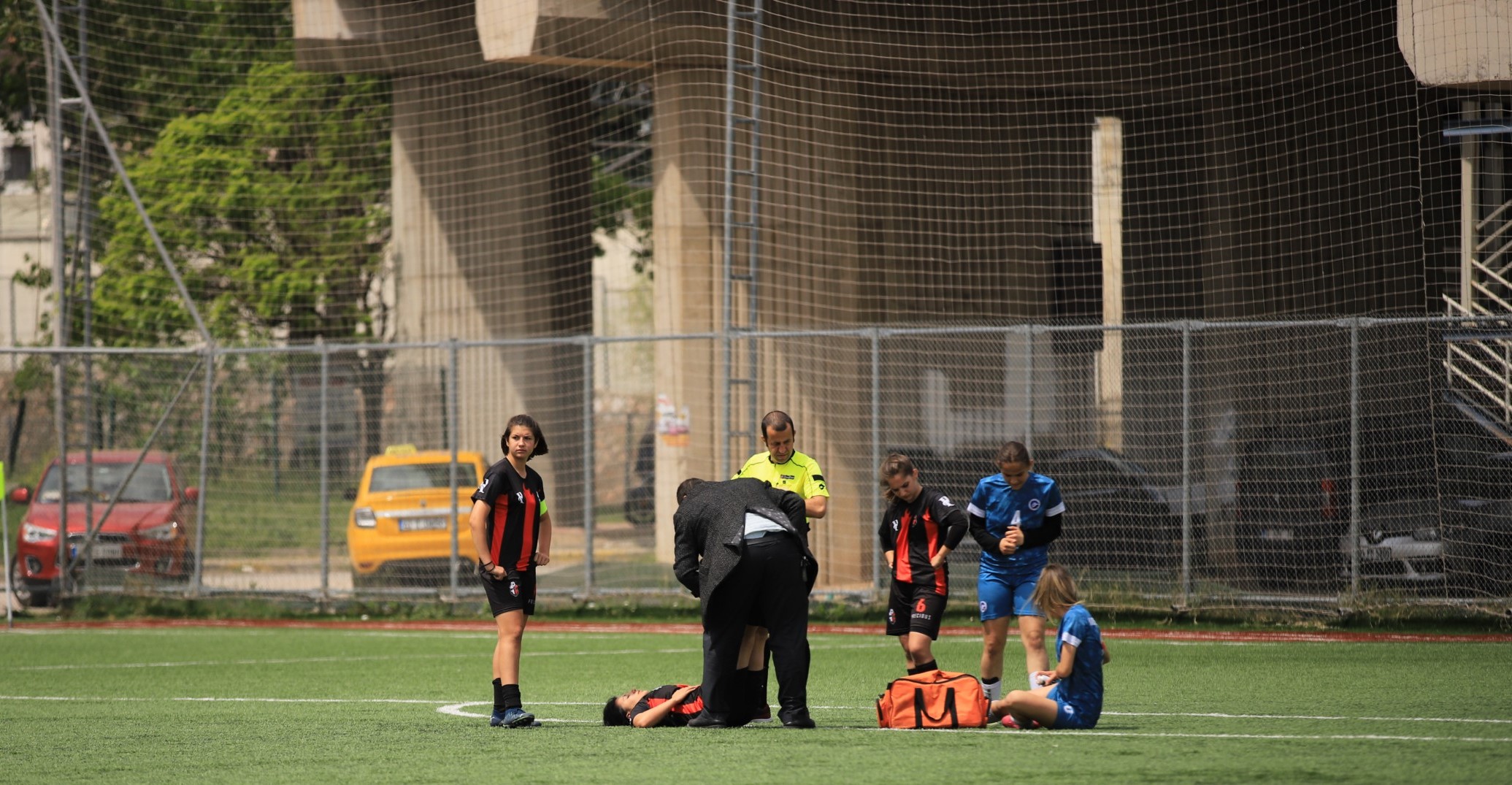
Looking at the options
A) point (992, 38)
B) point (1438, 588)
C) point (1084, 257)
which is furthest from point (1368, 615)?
point (1084, 257)

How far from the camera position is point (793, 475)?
10.4 metres

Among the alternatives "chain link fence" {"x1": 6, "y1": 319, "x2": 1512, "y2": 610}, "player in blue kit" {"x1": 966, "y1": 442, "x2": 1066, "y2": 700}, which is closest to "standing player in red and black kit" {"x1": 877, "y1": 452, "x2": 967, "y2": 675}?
"player in blue kit" {"x1": 966, "y1": 442, "x2": 1066, "y2": 700}

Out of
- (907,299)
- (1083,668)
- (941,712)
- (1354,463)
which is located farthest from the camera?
(907,299)

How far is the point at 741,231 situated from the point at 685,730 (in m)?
12.4

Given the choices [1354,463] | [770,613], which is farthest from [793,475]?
[1354,463]

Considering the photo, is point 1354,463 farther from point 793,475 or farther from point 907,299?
point 907,299

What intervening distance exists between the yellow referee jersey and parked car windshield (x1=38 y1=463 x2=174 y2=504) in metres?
13.0

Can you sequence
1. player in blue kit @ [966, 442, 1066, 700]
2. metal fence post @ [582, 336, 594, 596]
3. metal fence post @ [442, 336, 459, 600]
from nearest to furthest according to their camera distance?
1. player in blue kit @ [966, 442, 1066, 700]
2. metal fence post @ [582, 336, 594, 596]
3. metal fence post @ [442, 336, 459, 600]

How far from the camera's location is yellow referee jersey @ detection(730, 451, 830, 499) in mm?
10375

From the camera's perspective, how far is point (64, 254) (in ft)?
71.1

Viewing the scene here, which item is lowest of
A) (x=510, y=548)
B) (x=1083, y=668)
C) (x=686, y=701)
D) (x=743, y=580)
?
(x=686, y=701)

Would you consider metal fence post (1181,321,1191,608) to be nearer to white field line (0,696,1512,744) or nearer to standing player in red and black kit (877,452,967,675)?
white field line (0,696,1512,744)

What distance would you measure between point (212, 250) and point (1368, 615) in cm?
2431

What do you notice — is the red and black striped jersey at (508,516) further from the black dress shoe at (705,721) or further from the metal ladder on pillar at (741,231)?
the metal ladder on pillar at (741,231)
